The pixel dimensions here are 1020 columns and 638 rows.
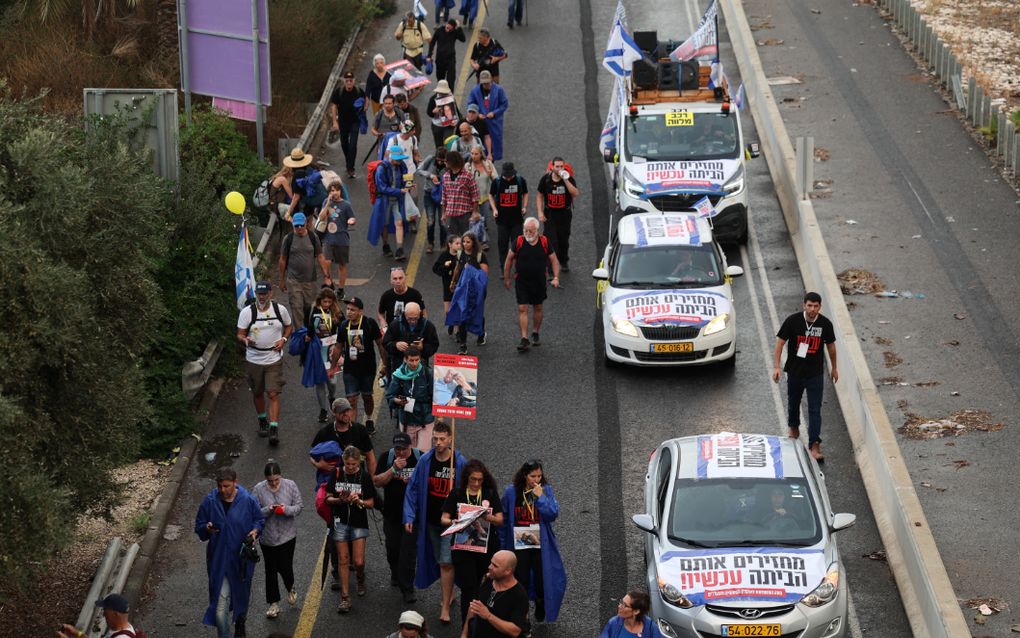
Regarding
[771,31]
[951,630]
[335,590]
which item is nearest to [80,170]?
[335,590]

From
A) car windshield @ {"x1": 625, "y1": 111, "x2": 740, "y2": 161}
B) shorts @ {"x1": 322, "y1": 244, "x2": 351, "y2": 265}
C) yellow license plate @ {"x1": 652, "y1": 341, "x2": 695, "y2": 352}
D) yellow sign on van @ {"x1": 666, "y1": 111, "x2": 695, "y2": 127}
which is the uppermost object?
yellow sign on van @ {"x1": 666, "y1": 111, "x2": 695, "y2": 127}

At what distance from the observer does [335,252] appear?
21406 millimetres

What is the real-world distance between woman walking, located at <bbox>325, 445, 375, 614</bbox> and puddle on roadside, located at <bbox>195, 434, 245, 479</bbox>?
3.62 m

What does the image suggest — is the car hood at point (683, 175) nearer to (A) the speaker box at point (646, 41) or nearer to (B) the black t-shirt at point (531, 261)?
(B) the black t-shirt at point (531, 261)

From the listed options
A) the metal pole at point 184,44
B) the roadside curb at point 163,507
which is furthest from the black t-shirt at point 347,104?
the roadside curb at point 163,507

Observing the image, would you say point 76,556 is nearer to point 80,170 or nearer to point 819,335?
point 80,170

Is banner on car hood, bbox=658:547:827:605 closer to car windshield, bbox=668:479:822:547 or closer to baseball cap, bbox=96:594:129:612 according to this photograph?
car windshield, bbox=668:479:822:547

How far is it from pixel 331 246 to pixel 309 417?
3364mm

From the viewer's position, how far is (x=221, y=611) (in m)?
13.6

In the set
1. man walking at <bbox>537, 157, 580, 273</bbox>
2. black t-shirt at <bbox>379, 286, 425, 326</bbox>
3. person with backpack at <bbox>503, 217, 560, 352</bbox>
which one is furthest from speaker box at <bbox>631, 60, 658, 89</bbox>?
black t-shirt at <bbox>379, 286, 425, 326</bbox>

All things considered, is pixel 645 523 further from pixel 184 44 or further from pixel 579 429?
pixel 184 44

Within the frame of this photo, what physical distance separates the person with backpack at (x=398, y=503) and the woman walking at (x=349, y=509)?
199mm

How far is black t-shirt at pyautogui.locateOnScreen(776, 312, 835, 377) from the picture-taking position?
55.9ft

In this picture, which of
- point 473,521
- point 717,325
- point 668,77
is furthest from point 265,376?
point 668,77
